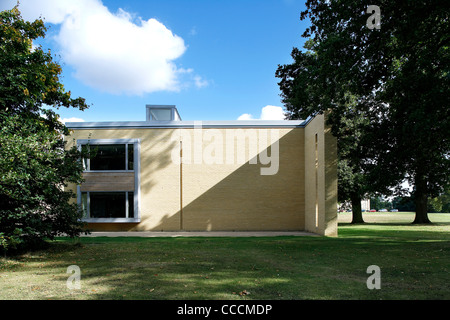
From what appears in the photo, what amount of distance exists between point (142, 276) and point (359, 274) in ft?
15.9

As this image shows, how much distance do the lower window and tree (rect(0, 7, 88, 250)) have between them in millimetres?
7491

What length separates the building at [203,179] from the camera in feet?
60.4

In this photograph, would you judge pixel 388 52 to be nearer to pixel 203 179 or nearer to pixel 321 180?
pixel 321 180

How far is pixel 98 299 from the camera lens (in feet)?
16.9

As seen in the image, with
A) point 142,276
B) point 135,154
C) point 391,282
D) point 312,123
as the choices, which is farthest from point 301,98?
point 135,154

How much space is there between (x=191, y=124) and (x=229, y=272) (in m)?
12.5

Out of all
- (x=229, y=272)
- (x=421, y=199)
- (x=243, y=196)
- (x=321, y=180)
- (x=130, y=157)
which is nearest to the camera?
(x=229, y=272)

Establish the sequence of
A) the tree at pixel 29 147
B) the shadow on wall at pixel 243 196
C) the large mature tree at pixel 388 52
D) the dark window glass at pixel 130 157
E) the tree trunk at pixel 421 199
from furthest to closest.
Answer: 1. the tree trunk at pixel 421 199
2. the dark window glass at pixel 130 157
3. the shadow on wall at pixel 243 196
4. the large mature tree at pixel 388 52
5. the tree at pixel 29 147

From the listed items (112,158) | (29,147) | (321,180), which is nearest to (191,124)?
(112,158)

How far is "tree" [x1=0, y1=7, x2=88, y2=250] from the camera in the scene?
870 centimetres

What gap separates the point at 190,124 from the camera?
18.5 meters

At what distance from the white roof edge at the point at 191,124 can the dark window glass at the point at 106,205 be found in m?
4.13

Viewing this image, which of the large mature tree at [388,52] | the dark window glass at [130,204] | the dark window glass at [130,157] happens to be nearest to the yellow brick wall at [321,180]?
the large mature tree at [388,52]

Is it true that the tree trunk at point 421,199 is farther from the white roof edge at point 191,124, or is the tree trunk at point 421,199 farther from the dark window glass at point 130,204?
the dark window glass at point 130,204
